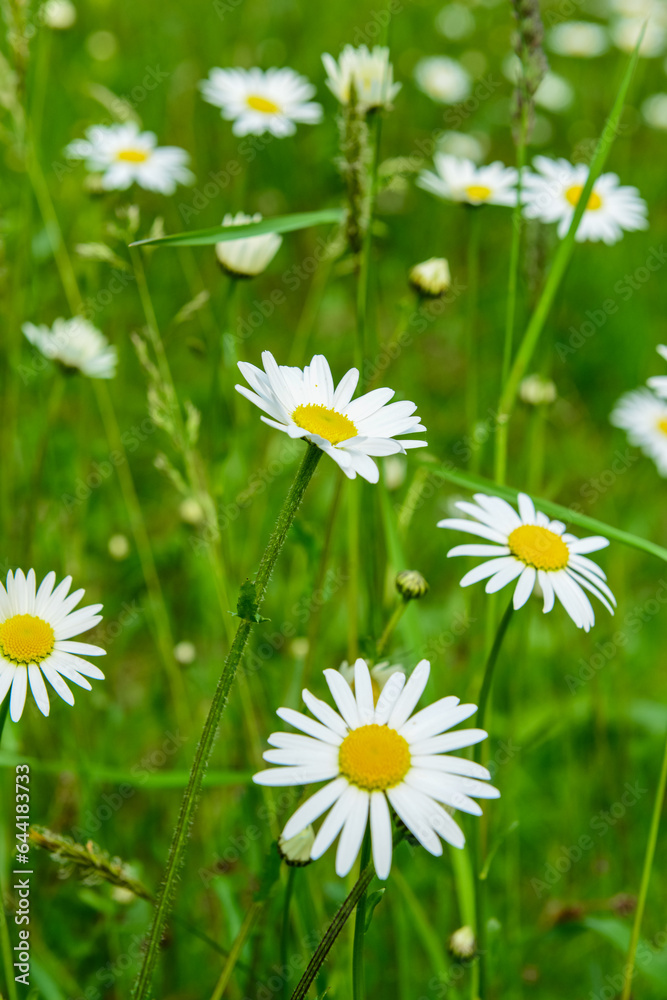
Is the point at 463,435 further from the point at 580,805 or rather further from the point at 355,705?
the point at 355,705

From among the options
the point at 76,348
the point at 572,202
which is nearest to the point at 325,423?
the point at 76,348

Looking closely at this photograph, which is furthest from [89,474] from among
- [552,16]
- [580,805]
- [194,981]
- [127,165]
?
[552,16]

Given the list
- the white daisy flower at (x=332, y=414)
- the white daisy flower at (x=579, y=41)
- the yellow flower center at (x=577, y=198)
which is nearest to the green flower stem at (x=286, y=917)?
the white daisy flower at (x=332, y=414)

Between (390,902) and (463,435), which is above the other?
(463,435)

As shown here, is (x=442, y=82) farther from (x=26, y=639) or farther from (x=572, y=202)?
(x=26, y=639)

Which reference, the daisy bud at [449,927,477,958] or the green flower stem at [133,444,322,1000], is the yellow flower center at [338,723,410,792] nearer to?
the green flower stem at [133,444,322,1000]

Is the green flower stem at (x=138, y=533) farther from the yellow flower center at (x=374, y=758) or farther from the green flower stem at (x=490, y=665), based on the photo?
the yellow flower center at (x=374, y=758)
